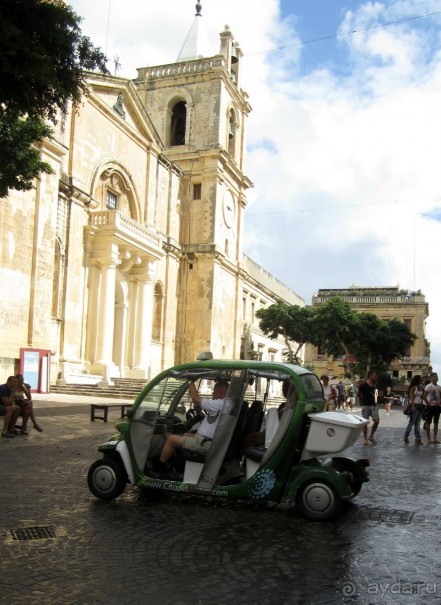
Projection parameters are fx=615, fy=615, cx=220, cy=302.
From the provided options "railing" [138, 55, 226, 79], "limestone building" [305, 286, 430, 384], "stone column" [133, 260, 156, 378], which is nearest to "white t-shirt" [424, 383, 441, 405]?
"stone column" [133, 260, 156, 378]

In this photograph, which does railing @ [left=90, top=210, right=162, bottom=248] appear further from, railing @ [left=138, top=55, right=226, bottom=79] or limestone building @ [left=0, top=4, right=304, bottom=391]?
railing @ [left=138, top=55, right=226, bottom=79]

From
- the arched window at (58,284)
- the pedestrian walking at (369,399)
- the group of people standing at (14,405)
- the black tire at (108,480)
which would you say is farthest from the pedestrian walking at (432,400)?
the arched window at (58,284)

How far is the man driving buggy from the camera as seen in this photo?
656cm

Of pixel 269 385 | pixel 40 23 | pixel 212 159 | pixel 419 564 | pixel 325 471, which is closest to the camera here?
pixel 419 564

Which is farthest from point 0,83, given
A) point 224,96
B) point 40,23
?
point 224,96

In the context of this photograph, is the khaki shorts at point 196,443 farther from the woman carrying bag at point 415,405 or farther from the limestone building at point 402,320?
the limestone building at point 402,320

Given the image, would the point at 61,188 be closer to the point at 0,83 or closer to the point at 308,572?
→ the point at 0,83

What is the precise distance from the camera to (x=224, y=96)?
39.4 meters

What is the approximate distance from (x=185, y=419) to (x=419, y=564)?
3.12 metres

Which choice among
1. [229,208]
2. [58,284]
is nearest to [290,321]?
[229,208]

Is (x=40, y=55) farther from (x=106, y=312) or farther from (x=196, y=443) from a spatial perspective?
(x=106, y=312)

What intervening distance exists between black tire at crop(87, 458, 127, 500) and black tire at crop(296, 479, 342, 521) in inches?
76.7

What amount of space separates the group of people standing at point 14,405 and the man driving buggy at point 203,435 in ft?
20.3

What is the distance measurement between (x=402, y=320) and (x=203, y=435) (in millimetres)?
68518
